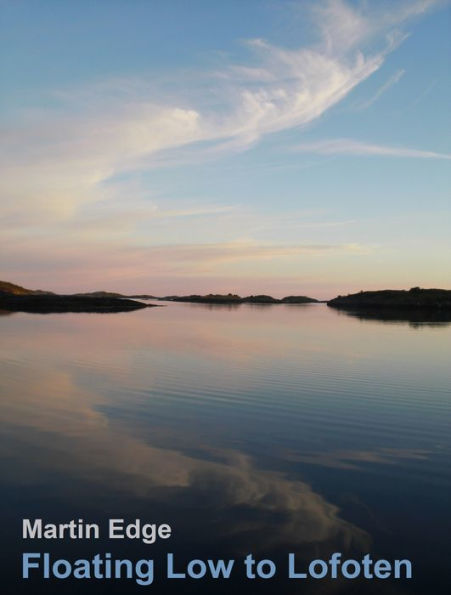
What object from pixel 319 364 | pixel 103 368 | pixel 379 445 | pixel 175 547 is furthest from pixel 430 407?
pixel 103 368

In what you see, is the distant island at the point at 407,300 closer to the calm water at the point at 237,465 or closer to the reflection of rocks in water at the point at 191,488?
the calm water at the point at 237,465

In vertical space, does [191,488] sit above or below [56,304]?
below

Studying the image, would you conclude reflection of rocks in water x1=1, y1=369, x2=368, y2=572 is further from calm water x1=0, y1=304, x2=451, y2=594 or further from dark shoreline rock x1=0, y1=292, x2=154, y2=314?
dark shoreline rock x1=0, y1=292, x2=154, y2=314

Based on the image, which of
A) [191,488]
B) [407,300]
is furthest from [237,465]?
[407,300]

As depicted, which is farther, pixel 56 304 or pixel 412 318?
pixel 56 304

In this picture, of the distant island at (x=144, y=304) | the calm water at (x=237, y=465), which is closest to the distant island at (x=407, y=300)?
the distant island at (x=144, y=304)

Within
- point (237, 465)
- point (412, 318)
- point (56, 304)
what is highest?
point (56, 304)

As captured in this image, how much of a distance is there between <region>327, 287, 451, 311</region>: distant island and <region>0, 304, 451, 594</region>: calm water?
146 metres

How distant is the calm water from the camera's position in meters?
8.23

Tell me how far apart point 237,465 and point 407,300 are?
16963 cm

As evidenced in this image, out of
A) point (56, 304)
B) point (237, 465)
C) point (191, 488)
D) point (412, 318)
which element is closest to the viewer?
point (191, 488)

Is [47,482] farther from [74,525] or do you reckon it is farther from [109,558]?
[109,558]

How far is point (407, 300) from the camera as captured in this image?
556 ft

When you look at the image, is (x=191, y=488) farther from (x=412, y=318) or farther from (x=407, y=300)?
(x=407, y=300)
